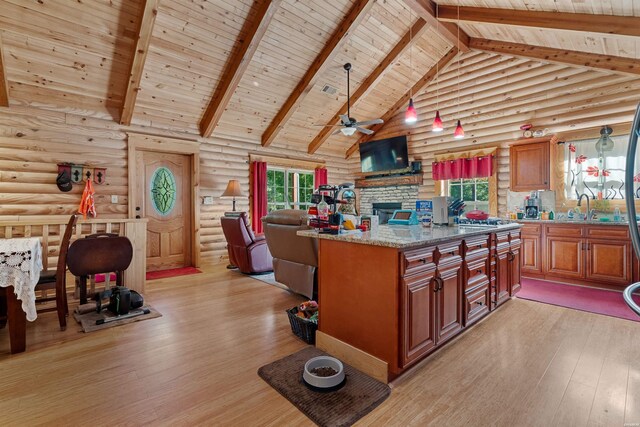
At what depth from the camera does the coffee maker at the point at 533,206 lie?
16.4 feet

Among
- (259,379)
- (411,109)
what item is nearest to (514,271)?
(411,109)

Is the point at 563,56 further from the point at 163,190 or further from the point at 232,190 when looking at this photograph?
Result: the point at 163,190

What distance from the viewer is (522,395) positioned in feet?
6.07

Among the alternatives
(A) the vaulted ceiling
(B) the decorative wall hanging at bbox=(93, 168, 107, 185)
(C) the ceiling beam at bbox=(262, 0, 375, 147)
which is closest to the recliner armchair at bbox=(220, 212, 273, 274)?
(B) the decorative wall hanging at bbox=(93, 168, 107, 185)

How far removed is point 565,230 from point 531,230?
0.43 metres

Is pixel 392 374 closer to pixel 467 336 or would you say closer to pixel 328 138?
pixel 467 336

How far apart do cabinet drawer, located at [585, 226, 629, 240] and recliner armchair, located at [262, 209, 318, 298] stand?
3.93 metres

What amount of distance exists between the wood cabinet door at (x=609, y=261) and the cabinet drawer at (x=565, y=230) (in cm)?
18

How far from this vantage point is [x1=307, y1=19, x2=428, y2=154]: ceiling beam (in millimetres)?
5211

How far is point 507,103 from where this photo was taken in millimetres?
5543

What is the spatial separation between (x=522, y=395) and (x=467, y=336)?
83 cm

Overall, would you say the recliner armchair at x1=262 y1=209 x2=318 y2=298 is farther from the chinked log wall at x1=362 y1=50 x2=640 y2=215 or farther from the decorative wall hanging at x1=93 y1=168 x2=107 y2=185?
the chinked log wall at x1=362 y1=50 x2=640 y2=215

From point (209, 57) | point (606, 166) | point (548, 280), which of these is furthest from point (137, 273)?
point (606, 166)

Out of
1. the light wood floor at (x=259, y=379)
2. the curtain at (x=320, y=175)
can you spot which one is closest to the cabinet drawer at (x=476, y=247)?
the light wood floor at (x=259, y=379)
